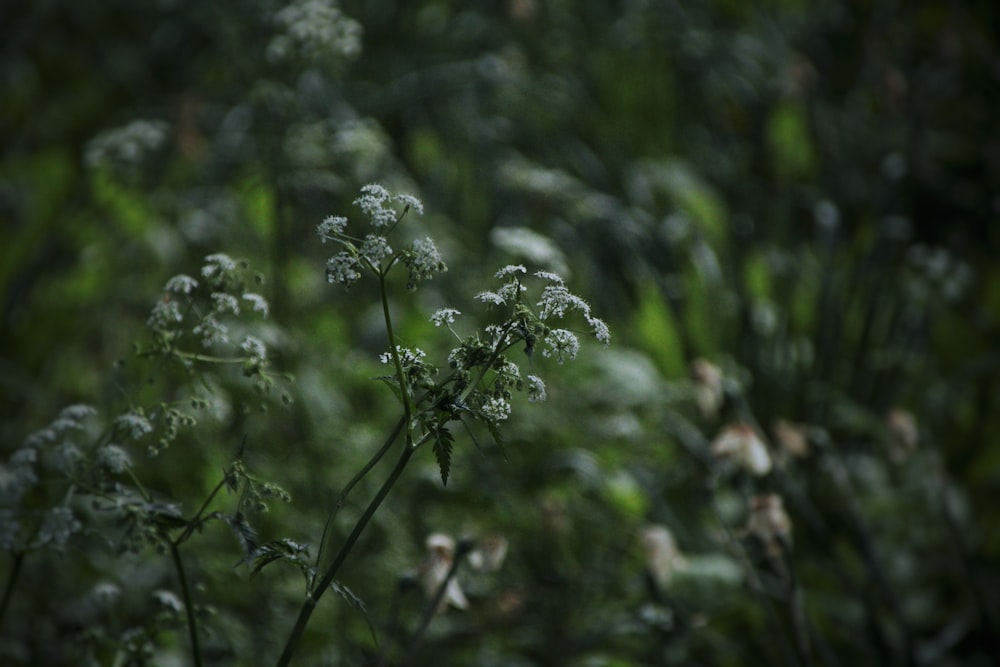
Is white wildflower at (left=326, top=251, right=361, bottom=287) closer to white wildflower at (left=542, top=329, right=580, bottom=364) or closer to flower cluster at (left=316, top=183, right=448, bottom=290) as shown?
flower cluster at (left=316, top=183, right=448, bottom=290)

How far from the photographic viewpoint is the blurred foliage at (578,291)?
1651 millimetres

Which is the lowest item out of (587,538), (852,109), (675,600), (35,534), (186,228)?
(35,534)

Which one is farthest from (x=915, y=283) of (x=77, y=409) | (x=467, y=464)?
(x=77, y=409)

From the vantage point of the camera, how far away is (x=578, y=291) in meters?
2.54

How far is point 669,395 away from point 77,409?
125 cm

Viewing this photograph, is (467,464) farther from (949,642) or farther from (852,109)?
(852,109)

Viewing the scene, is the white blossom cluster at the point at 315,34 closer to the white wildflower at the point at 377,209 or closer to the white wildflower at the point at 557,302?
the white wildflower at the point at 377,209

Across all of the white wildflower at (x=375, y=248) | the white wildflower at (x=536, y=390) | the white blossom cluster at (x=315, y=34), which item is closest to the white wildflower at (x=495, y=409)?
the white wildflower at (x=536, y=390)

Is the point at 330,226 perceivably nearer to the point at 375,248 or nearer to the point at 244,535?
the point at 375,248

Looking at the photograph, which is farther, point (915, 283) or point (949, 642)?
point (915, 283)

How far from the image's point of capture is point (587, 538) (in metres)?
1.97

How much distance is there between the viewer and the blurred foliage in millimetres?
1651

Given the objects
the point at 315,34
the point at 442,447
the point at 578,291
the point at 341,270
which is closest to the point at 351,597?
the point at 442,447

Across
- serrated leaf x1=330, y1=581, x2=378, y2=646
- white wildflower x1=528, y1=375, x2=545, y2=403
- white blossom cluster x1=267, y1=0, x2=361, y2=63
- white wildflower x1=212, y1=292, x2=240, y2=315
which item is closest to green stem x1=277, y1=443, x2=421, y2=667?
serrated leaf x1=330, y1=581, x2=378, y2=646
